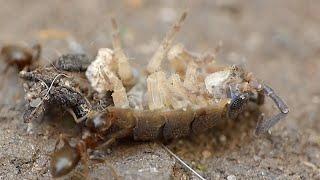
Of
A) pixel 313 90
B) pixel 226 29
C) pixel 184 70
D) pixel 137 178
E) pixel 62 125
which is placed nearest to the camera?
pixel 137 178

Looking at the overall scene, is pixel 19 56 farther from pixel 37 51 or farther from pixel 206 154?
pixel 206 154

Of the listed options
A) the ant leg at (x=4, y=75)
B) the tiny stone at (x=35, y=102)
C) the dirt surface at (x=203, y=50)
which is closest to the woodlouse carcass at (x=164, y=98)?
the dirt surface at (x=203, y=50)

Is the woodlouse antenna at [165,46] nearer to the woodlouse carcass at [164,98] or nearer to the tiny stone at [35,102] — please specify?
the woodlouse carcass at [164,98]

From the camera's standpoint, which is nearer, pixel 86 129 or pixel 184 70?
pixel 86 129

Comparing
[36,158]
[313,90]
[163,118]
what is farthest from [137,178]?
[313,90]

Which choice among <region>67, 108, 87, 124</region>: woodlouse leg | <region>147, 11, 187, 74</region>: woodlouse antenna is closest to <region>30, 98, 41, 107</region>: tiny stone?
<region>67, 108, 87, 124</region>: woodlouse leg

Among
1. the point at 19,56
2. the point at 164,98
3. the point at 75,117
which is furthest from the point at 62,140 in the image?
the point at 19,56

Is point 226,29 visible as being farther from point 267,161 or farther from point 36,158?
point 36,158
